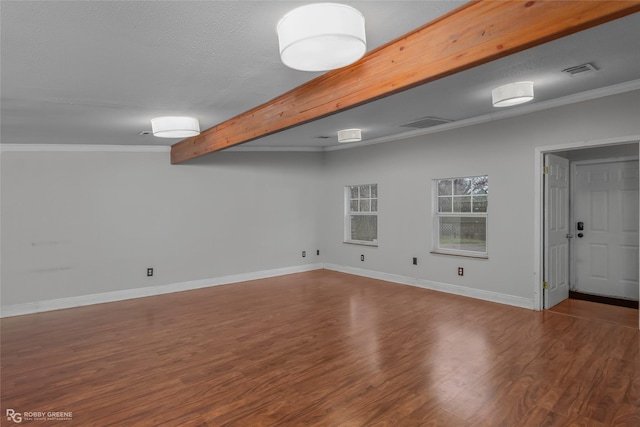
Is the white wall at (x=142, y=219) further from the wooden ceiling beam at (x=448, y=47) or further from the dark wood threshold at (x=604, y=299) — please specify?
the dark wood threshold at (x=604, y=299)

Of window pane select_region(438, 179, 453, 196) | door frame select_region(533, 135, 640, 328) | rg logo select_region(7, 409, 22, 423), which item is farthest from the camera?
window pane select_region(438, 179, 453, 196)

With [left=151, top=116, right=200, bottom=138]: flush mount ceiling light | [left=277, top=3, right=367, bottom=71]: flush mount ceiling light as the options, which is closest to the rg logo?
[left=151, top=116, right=200, bottom=138]: flush mount ceiling light

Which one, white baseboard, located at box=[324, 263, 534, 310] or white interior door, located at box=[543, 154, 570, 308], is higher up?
white interior door, located at box=[543, 154, 570, 308]

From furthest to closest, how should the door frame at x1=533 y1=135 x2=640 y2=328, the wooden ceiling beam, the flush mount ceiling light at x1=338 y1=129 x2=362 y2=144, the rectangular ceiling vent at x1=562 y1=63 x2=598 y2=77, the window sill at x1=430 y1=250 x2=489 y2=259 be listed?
the flush mount ceiling light at x1=338 y1=129 x2=362 y2=144 < the window sill at x1=430 y1=250 x2=489 y2=259 < the door frame at x1=533 y1=135 x2=640 y2=328 < the rectangular ceiling vent at x1=562 y1=63 x2=598 y2=77 < the wooden ceiling beam

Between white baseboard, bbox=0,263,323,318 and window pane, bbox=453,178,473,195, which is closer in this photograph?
white baseboard, bbox=0,263,323,318

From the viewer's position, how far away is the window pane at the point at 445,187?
5.52 metres

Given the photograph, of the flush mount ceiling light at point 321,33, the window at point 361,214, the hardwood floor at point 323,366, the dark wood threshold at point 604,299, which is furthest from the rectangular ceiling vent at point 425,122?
the flush mount ceiling light at point 321,33

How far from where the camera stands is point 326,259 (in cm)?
747

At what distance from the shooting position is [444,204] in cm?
559

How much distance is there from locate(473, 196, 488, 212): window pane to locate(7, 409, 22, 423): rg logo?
5176mm

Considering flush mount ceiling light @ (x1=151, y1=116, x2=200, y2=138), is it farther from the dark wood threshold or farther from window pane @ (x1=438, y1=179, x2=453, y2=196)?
the dark wood threshold

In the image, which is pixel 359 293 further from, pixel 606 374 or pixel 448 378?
pixel 606 374

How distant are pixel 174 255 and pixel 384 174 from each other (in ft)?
12.0

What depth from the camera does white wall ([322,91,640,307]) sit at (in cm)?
406
